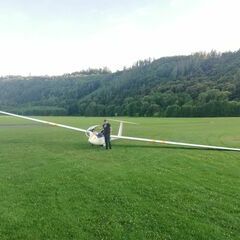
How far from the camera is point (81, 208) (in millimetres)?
12359

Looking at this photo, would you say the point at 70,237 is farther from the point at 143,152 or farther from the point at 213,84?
the point at 213,84

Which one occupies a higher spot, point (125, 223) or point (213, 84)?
point (213, 84)

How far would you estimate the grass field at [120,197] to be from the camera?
10.9 meters

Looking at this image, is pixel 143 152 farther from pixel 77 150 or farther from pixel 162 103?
pixel 162 103

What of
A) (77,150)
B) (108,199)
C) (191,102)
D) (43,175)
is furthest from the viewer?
(191,102)

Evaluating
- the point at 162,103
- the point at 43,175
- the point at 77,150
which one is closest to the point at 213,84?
the point at 162,103

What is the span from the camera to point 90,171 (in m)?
17.3

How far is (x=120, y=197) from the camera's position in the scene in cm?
1342

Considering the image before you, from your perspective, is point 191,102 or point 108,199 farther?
point 191,102

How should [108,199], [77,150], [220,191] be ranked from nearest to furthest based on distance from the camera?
[108,199] < [220,191] < [77,150]

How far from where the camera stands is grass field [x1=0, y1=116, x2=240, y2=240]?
10.9 metres

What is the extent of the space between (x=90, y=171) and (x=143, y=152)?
21.9 ft

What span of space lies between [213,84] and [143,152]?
116m

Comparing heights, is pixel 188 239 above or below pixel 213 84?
below
